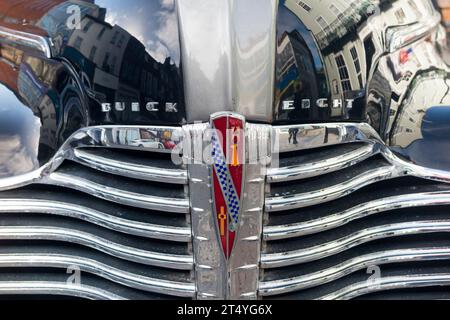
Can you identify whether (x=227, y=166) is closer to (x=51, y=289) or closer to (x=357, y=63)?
(x=357, y=63)

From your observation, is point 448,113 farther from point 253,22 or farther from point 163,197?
point 163,197

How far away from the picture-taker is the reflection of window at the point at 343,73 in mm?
2225

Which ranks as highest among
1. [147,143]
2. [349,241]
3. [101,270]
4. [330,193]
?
[147,143]

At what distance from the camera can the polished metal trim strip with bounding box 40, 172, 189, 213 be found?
2230mm

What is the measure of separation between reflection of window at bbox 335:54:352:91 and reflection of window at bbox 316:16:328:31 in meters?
0.13

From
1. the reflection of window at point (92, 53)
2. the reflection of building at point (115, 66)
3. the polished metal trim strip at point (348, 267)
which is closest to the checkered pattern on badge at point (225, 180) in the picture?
the reflection of building at point (115, 66)

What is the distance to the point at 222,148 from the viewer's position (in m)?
2.11

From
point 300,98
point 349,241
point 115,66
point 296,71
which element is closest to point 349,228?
point 349,241

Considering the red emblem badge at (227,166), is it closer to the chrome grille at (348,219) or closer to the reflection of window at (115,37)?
the chrome grille at (348,219)

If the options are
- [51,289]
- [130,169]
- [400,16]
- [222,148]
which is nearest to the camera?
[222,148]

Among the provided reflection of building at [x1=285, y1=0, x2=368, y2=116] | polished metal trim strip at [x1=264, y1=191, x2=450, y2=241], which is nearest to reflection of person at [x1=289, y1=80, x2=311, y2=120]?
reflection of building at [x1=285, y1=0, x2=368, y2=116]

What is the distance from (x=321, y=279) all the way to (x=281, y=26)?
113cm

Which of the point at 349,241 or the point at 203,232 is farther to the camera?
the point at 349,241

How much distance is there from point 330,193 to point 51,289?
135 cm
